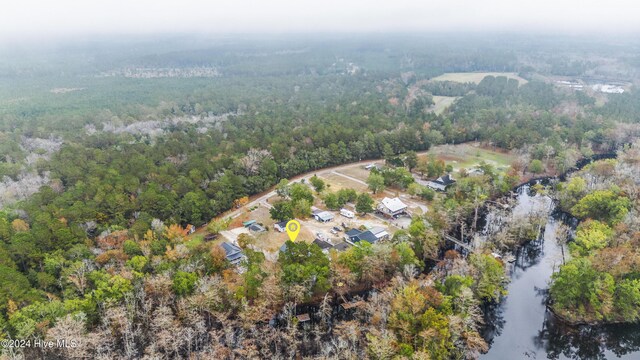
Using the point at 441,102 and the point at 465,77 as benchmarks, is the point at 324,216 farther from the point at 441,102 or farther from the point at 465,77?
the point at 465,77

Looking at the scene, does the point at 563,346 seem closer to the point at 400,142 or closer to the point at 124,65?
the point at 400,142

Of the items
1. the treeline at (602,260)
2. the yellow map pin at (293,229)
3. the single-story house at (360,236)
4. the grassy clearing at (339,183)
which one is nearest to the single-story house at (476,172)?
the treeline at (602,260)

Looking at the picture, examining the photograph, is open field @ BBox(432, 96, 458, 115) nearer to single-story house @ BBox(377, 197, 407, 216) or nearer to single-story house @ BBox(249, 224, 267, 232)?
single-story house @ BBox(377, 197, 407, 216)

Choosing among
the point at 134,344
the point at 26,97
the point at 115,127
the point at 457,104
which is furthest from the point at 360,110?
the point at 26,97

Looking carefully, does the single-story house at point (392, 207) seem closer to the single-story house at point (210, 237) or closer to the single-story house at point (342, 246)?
the single-story house at point (342, 246)

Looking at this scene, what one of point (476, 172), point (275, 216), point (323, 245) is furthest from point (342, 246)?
point (476, 172)

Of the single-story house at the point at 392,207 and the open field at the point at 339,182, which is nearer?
the single-story house at the point at 392,207
